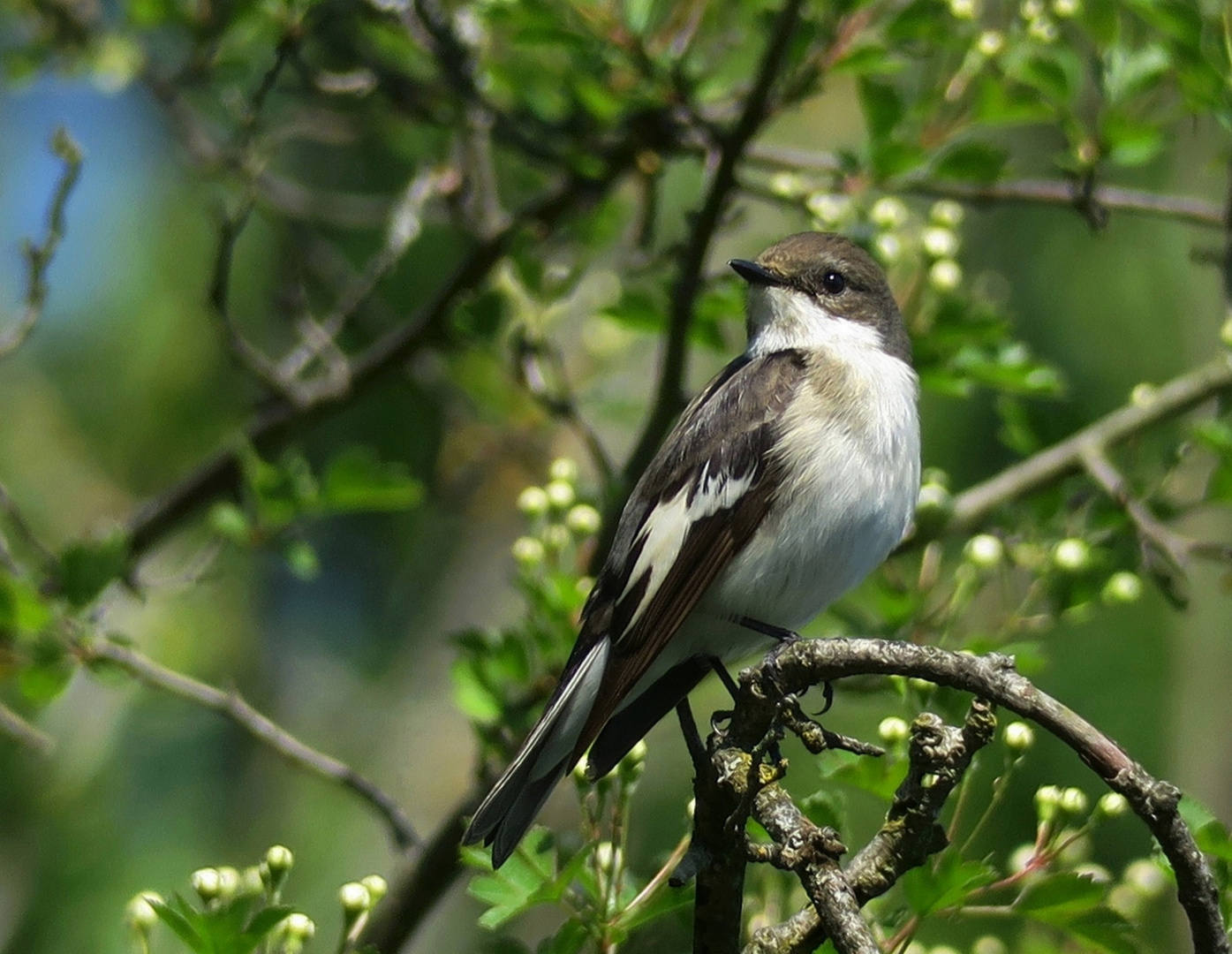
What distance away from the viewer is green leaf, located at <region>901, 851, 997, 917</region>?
2008 mm

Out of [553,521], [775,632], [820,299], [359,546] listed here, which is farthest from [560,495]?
[359,546]

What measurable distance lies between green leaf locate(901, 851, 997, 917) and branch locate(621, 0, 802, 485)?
63.6 inches

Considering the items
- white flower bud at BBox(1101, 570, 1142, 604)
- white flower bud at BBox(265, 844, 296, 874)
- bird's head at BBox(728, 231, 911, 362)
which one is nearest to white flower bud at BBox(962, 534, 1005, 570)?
white flower bud at BBox(1101, 570, 1142, 604)

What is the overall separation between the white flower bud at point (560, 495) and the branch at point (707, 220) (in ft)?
0.93

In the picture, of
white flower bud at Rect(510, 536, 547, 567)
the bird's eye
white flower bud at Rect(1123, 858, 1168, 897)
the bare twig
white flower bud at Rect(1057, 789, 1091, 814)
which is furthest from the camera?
the bird's eye

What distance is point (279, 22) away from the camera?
11.7 feet

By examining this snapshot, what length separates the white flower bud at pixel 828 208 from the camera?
348 centimetres

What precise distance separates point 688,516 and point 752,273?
692 mm

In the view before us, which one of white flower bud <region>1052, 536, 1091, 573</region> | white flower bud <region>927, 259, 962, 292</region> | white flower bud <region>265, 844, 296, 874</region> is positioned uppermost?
white flower bud <region>265, 844, 296, 874</region>

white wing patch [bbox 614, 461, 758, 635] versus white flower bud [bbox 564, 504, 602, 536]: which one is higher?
white flower bud [bbox 564, 504, 602, 536]

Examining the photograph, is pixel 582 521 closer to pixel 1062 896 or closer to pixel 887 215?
pixel 887 215

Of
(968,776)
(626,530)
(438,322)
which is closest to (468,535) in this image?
(438,322)

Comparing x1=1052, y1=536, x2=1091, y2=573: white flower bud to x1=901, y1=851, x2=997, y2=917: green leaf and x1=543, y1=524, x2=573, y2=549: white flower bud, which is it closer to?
x1=543, y1=524, x2=573, y2=549: white flower bud

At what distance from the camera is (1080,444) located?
370cm
